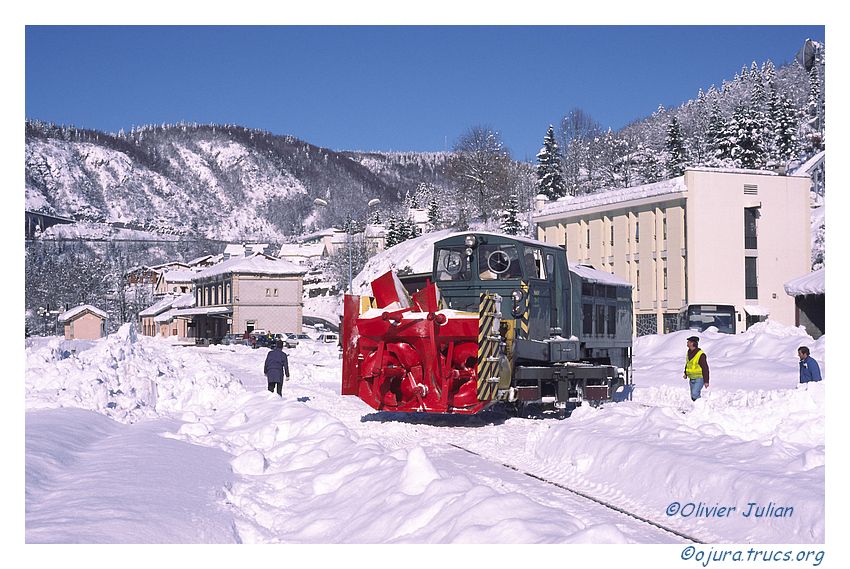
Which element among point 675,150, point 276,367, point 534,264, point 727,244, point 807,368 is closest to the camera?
point 534,264

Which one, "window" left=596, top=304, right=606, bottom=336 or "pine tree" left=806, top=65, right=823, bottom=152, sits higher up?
"pine tree" left=806, top=65, right=823, bottom=152

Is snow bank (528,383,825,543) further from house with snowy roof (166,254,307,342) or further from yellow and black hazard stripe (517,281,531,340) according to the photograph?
house with snowy roof (166,254,307,342)

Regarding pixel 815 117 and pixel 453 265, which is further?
pixel 815 117

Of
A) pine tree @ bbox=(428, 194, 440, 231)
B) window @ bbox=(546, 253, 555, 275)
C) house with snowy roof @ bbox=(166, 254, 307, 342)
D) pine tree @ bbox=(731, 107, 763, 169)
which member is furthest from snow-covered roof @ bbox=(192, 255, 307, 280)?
window @ bbox=(546, 253, 555, 275)

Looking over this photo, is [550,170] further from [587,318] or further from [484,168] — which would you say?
[587,318]

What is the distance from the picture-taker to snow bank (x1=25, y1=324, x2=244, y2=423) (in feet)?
51.6

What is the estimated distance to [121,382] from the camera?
17438mm

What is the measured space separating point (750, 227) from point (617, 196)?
9.24 meters

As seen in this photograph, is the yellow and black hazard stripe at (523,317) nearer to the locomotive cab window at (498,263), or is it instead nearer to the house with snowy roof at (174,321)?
the locomotive cab window at (498,263)

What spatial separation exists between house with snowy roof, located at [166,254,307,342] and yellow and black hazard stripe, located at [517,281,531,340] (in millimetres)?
66398

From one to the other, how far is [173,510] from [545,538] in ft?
11.6

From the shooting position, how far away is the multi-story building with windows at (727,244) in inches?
1946

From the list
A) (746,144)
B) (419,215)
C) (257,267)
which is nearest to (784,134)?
(746,144)
